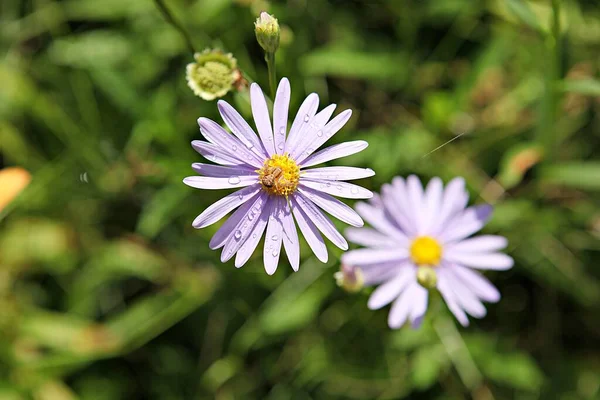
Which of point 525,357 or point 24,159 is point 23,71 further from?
point 525,357

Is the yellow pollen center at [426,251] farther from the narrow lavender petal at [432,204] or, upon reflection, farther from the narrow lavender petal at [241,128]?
the narrow lavender petal at [241,128]

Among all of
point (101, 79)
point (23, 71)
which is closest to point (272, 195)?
point (101, 79)

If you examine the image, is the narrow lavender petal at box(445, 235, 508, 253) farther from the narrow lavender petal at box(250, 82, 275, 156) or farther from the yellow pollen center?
the narrow lavender petal at box(250, 82, 275, 156)

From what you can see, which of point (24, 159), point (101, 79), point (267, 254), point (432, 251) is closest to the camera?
point (267, 254)

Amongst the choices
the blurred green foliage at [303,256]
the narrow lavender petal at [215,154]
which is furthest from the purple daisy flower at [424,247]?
the narrow lavender petal at [215,154]

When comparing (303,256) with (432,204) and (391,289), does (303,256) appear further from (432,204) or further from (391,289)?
(432,204)

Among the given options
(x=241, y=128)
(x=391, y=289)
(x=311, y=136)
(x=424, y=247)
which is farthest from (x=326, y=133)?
(x=424, y=247)
